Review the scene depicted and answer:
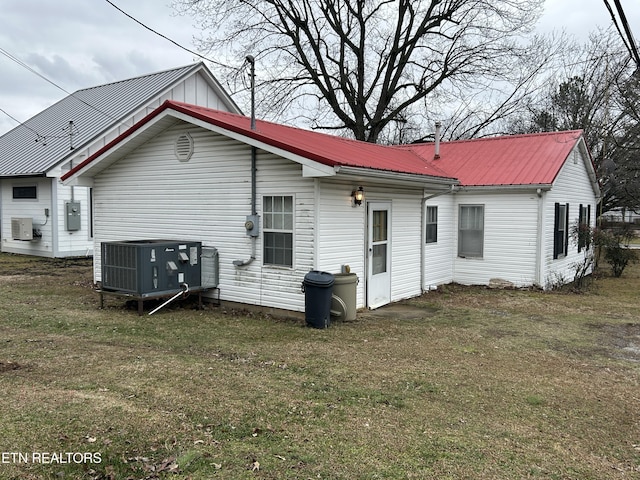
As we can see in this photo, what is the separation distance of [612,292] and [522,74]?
14676 mm

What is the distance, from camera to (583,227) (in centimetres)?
1450

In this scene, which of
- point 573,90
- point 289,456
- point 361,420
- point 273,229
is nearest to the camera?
point 289,456

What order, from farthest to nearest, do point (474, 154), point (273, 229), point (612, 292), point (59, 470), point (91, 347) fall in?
point (474, 154) → point (612, 292) → point (273, 229) → point (91, 347) → point (59, 470)

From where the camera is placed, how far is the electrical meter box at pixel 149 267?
848 cm

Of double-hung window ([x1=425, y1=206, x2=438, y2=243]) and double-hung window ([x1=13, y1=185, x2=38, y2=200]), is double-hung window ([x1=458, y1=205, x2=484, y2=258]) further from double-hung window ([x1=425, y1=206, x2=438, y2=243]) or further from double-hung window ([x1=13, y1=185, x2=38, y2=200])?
double-hung window ([x1=13, y1=185, x2=38, y2=200])

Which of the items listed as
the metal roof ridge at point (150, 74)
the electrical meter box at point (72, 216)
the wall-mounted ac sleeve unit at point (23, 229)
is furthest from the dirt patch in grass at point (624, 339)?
the metal roof ridge at point (150, 74)

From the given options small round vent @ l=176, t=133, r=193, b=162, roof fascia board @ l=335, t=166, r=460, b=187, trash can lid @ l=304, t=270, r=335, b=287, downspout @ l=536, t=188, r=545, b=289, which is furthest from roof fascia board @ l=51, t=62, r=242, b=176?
downspout @ l=536, t=188, r=545, b=289

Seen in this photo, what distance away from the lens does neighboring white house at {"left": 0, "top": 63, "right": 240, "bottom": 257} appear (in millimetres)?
17016

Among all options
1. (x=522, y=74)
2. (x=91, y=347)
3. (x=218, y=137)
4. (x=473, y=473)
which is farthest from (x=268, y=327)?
(x=522, y=74)

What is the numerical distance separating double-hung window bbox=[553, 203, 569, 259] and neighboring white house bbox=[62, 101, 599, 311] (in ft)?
Answer: 0.10

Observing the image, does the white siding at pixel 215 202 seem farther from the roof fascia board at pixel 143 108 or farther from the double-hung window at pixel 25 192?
the double-hung window at pixel 25 192

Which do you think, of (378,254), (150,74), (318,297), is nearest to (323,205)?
(318,297)

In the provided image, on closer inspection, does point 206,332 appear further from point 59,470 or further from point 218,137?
point 59,470

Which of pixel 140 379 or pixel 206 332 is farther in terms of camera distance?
pixel 206 332
